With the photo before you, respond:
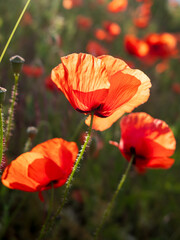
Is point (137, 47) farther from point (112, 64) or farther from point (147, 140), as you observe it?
point (112, 64)

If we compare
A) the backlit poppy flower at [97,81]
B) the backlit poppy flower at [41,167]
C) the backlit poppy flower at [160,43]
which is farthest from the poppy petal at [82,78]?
the backlit poppy flower at [160,43]

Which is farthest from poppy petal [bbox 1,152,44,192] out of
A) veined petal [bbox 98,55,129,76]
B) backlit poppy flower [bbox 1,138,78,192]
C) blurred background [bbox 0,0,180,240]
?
veined petal [bbox 98,55,129,76]

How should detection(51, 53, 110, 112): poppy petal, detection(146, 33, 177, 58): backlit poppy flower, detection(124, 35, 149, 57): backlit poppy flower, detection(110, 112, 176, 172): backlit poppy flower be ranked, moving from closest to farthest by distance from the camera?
detection(51, 53, 110, 112): poppy petal
detection(110, 112, 176, 172): backlit poppy flower
detection(124, 35, 149, 57): backlit poppy flower
detection(146, 33, 177, 58): backlit poppy flower

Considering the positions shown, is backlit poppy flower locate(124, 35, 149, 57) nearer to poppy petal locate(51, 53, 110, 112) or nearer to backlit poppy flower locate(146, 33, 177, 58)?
backlit poppy flower locate(146, 33, 177, 58)

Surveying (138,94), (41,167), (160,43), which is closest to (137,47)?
(160,43)

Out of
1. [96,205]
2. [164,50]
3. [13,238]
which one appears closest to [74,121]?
[96,205]

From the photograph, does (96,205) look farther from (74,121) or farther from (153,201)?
(74,121)
